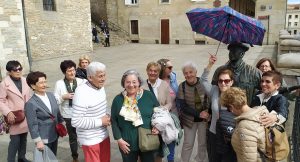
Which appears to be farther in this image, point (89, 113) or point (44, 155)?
point (44, 155)

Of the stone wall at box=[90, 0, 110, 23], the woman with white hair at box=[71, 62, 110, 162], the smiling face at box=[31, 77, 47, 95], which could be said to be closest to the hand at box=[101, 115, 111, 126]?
the woman with white hair at box=[71, 62, 110, 162]

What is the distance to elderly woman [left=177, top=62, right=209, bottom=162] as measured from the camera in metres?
3.74

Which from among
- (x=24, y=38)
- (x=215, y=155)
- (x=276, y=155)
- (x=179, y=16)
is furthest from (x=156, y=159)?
(x=179, y=16)

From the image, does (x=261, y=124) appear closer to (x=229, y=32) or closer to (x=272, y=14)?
(x=229, y=32)

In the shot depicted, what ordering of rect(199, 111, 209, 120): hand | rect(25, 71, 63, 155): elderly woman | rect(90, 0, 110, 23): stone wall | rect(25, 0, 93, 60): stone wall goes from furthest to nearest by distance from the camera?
rect(90, 0, 110, 23): stone wall, rect(25, 0, 93, 60): stone wall, rect(199, 111, 209, 120): hand, rect(25, 71, 63, 155): elderly woman

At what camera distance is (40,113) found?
3.46 meters

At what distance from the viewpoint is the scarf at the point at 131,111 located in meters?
3.06

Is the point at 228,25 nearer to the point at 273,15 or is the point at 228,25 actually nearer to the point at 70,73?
the point at 70,73

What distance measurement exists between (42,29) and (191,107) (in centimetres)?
1399

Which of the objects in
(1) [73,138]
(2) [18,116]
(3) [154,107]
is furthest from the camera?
(1) [73,138]

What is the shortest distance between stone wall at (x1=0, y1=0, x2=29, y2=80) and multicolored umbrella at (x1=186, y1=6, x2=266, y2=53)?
989 cm

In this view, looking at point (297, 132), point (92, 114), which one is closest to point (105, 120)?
point (92, 114)

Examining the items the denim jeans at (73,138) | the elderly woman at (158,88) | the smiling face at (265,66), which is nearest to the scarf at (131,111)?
the elderly woman at (158,88)

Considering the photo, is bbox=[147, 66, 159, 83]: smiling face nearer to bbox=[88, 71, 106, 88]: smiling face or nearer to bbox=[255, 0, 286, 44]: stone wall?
bbox=[88, 71, 106, 88]: smiling face
